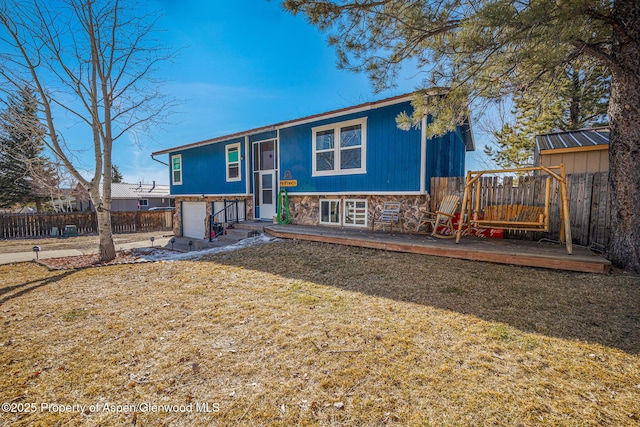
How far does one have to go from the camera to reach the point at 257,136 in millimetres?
10430

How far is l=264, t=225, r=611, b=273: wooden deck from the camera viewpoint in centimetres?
412

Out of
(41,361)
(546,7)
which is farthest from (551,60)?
(41,361)

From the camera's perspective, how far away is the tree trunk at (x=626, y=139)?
4016 millimetres

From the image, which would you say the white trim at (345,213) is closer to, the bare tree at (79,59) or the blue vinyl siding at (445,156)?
the blue vinyl siding at (445,156)

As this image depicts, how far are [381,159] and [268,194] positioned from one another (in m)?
4.81

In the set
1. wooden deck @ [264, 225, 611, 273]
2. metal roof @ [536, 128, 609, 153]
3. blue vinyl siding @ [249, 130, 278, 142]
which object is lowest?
wooden deck @ [264, 225, 611, 273]

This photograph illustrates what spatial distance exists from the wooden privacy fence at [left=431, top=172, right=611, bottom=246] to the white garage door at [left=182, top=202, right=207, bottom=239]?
10482 millimetres

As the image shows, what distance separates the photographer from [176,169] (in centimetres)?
1401

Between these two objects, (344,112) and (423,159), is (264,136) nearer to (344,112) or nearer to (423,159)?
(344,112)

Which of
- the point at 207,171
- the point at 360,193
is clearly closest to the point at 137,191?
the point at 207,171

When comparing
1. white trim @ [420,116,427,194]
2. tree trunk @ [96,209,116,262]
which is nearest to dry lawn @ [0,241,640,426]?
tree trunk @ [96,209,116,262]

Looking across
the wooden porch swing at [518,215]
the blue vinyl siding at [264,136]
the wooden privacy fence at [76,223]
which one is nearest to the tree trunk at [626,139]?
the wooden porch swing at [518,215]

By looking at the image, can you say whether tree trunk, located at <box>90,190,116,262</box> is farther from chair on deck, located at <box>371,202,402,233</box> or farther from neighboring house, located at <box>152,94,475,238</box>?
chair on deck, located at <box>371,202,402,233</box>

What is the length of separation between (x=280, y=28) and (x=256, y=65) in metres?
2.28
